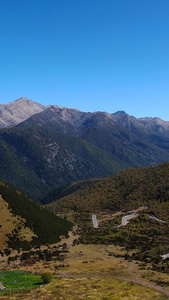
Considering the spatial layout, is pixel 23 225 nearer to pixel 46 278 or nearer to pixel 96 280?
pixel 46 278

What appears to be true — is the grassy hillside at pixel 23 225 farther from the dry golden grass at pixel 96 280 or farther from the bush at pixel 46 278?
the bush at pixel 46 278

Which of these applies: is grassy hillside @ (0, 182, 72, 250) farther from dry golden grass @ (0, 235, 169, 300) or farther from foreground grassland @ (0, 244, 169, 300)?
dry golden grass @ (0, 235, 169, 300)

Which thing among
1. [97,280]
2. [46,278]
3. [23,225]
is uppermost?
[23,225]

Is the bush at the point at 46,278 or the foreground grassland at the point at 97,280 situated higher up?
the bush at the point at 46,278

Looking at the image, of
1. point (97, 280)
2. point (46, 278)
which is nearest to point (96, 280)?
point (97, 280)

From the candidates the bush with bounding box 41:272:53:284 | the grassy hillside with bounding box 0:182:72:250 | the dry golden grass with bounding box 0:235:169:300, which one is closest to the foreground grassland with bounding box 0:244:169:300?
the dry golden grass with bounding box 0:235:169:300

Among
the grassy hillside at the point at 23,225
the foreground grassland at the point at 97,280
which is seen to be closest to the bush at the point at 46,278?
the foreground grassland at the point at 97,280

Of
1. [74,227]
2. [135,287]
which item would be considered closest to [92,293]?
[135,287]
